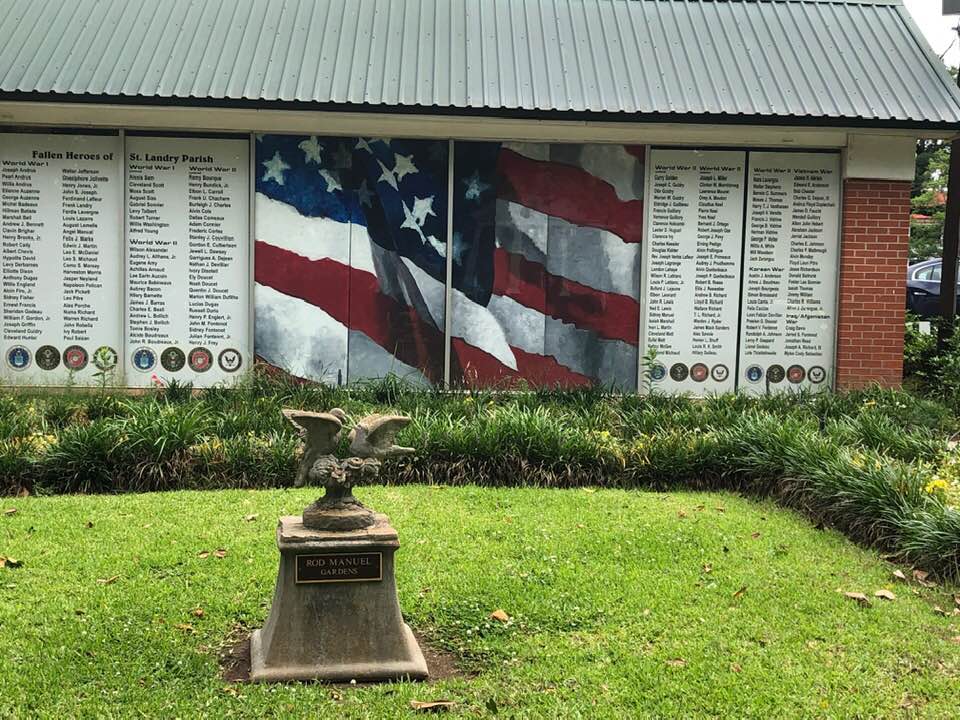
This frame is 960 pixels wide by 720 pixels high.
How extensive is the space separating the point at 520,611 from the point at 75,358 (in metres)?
7.20

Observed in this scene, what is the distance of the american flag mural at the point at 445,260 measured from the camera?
11.0 meters

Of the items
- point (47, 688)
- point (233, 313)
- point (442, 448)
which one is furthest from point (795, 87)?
point (47, 688)

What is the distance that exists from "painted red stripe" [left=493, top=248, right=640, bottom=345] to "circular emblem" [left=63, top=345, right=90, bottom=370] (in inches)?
175

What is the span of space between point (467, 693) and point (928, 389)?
867 centimetres

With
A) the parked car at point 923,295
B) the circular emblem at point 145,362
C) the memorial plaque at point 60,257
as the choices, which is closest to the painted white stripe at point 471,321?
the circular emblem at point 145,362

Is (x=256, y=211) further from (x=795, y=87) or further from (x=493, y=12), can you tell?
(x=795, y=87)

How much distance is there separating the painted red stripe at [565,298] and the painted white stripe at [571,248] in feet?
0.26

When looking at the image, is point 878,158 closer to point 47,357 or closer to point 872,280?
point 872,280

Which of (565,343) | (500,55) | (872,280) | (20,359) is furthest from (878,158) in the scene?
(20,359)

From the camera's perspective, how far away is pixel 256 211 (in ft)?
36.1

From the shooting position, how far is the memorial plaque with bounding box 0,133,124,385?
1088 centimetres

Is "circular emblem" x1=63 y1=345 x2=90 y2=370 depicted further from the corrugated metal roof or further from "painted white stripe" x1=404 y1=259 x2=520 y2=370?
"painted white stripe" x1=404 y1=259 x2=520 y2=370

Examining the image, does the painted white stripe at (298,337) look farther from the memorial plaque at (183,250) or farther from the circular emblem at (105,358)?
the circular emblem at (105,358)

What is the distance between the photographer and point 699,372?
11328mm
